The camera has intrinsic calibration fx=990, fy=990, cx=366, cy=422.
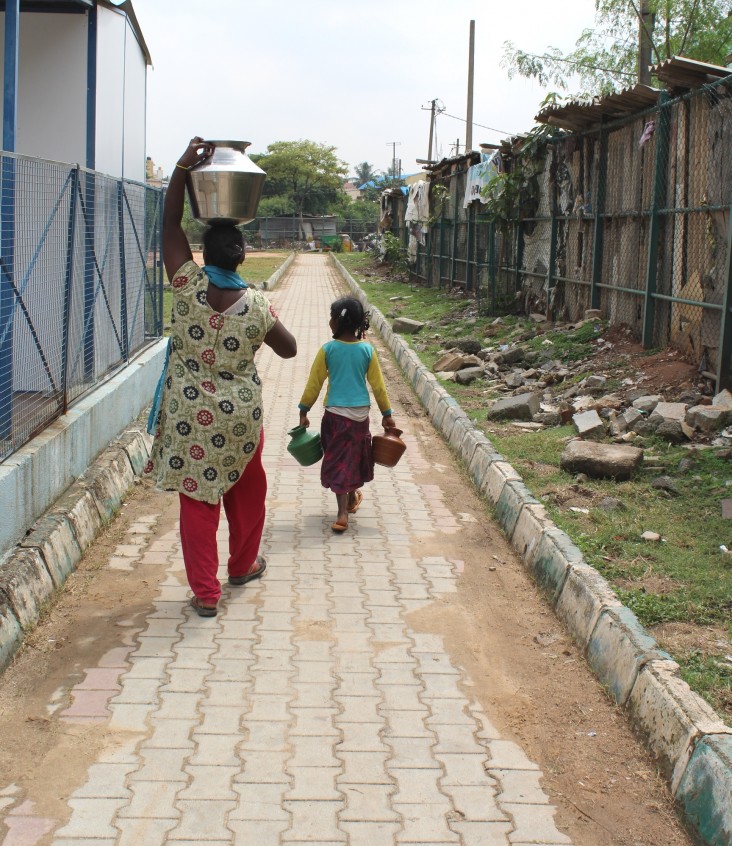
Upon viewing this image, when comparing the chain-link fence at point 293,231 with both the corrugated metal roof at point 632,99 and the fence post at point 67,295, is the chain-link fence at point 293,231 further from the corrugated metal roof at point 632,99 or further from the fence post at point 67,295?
the fence post at point 67,295

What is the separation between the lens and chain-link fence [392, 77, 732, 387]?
8.34 meters

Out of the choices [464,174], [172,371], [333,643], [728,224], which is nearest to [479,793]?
[333,643]

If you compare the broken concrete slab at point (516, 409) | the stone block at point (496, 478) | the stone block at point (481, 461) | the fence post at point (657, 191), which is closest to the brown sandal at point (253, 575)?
the stone block at point (496, 478)

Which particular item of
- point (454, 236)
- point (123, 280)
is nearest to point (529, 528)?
point (123, 280)

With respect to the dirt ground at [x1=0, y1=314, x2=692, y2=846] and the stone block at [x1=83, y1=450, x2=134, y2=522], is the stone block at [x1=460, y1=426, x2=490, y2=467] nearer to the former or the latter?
the dirt ground at [x1=0, y1=314, x2=692, y2=846]

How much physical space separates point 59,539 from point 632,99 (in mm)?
7605

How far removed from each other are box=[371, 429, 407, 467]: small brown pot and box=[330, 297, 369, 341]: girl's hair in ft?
2.21

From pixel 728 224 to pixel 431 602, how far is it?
4515mm

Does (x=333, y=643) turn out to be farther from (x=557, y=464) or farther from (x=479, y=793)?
(x=557, y=464)

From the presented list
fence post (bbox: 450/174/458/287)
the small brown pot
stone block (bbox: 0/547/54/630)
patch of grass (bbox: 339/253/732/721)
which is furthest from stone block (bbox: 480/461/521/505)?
fence post (bbox: 450/174/458/287)

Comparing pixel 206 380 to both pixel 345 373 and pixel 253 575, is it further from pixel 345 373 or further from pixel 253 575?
pixel 345 373

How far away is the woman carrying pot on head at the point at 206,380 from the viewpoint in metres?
4.58

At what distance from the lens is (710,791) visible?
306 centimetres

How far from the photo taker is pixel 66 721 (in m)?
3.73
